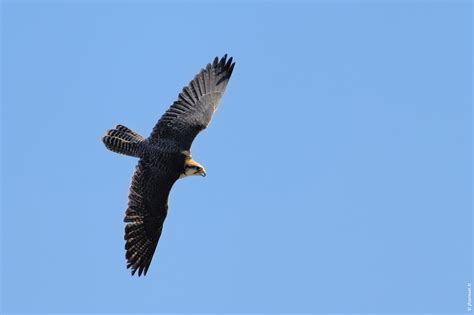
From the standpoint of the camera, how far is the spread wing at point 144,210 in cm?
1875

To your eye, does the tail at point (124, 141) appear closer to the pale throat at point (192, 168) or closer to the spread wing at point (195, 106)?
the spread wing at point (195, 106)

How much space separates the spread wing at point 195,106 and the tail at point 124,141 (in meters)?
0.29

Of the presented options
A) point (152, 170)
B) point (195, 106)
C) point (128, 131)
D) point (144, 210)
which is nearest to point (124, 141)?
point (128, 131)

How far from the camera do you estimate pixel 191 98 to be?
19.7 metres

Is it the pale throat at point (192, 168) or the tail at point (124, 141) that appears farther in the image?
the pale throat at point (192, 168)

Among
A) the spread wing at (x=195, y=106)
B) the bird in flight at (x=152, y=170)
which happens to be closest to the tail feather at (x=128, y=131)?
the bird in flight at (x=152, y=170)

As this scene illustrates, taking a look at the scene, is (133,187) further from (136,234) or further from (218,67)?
(218,67)

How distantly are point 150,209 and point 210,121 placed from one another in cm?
242

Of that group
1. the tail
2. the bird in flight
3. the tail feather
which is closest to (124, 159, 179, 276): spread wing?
the bird in flight

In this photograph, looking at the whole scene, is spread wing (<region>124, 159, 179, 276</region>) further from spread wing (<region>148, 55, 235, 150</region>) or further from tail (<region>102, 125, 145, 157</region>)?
spread wing (<region>148, 55, 235, 150</region>)

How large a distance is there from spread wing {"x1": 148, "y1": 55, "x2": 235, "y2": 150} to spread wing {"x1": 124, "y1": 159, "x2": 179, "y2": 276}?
70cm

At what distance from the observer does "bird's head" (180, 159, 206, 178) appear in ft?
62.5

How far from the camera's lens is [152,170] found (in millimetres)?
18797

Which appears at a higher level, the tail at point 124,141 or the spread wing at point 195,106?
the spread wing at point 195,106
